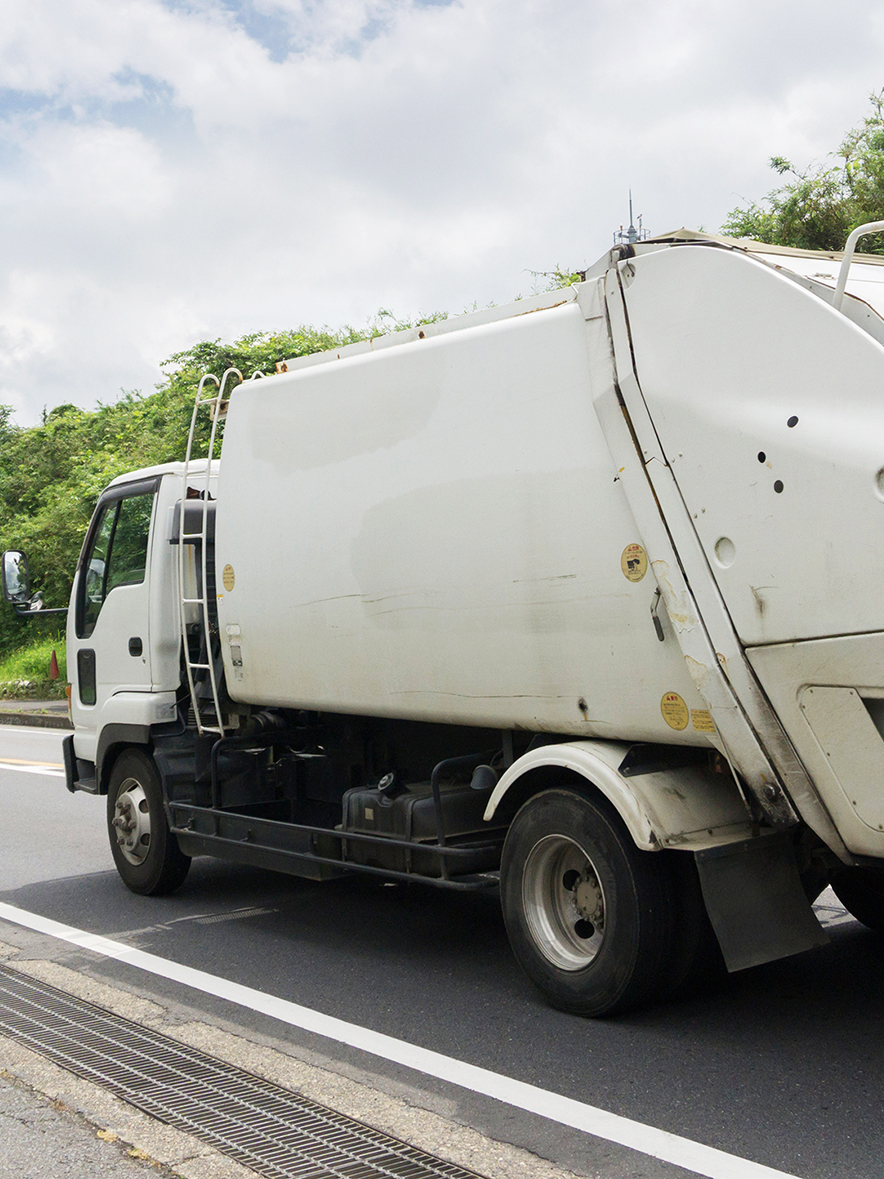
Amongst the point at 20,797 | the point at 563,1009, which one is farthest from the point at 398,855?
the point at 20,797

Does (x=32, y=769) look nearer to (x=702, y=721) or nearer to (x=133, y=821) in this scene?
(x=133, y=821)

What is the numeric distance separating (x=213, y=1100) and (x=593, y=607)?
2.30 m

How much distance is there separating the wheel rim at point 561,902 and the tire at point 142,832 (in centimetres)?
302

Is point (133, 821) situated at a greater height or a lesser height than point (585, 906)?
greater

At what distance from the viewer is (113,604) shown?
8078mm

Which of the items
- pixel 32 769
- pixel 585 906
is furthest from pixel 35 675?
pixel 585 906

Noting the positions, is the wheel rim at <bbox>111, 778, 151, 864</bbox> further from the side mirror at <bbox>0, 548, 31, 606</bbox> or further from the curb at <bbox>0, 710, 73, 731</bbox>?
the curb at <bbox>0, 710, 73, 731</bbox>

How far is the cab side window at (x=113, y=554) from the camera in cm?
787

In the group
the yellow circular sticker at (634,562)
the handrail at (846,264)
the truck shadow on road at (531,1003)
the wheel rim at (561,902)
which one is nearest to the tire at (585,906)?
the wheel rim at (561,902)

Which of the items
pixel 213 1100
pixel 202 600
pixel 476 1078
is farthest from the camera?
pixel 202 600

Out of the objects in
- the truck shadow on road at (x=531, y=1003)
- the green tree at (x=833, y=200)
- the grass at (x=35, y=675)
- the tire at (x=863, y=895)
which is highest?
the green tree at (x=833, y=200)

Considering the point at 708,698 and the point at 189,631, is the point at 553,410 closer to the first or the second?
the point at 708,698

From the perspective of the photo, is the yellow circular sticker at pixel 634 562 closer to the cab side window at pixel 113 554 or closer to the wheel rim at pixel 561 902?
the wheel rim at pixel 561 902

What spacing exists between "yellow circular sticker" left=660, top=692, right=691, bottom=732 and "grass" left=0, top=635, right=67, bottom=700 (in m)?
23.8
